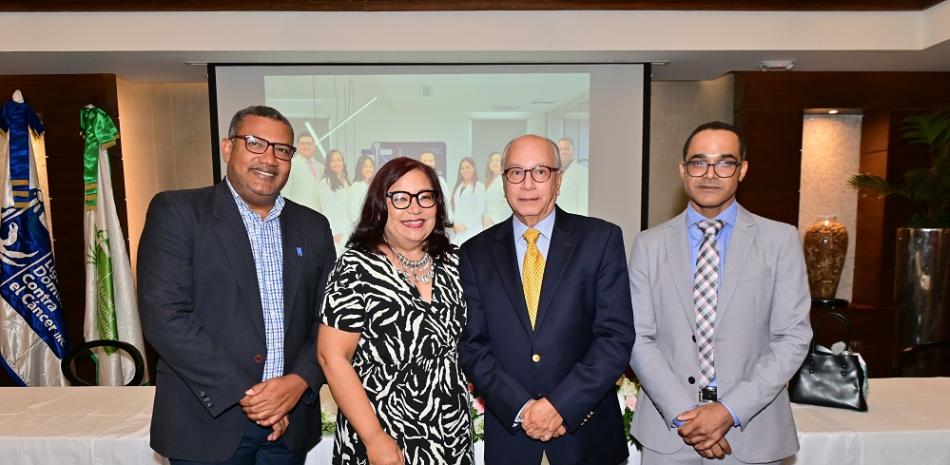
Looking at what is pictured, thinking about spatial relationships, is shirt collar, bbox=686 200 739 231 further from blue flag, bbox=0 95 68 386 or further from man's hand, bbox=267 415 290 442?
blue flag, bbox=0 95 68 386

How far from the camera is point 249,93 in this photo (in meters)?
5.11

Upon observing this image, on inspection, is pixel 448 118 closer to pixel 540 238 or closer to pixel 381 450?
pixel 540 238

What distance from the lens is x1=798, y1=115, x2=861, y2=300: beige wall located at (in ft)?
19.6

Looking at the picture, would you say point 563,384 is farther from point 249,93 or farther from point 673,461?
point 249,93

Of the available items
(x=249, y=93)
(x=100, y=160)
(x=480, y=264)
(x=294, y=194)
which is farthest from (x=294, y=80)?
(x=480, y=264)

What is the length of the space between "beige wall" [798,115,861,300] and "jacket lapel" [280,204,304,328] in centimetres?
563

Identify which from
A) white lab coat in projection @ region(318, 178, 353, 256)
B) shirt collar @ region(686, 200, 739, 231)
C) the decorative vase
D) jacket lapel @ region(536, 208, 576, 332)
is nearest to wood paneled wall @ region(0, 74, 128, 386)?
white lab coat in projection @ region(318, 178, 353, 256)

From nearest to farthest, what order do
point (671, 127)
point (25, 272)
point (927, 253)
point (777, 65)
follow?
point (25, 272), point (927, 253), point (777, 65), point (671, 127)

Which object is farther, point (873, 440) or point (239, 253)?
point (873, 440)

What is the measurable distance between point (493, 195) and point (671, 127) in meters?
2.41

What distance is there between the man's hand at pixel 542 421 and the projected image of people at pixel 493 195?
3618 mm

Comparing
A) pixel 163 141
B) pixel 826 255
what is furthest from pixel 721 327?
pixel 163 141

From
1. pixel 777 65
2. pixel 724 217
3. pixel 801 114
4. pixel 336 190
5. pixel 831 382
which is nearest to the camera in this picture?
pixel 724 217

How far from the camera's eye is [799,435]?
6.77 feet
